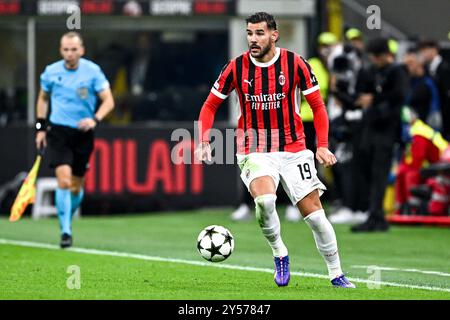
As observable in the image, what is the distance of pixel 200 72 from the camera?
22656 mm

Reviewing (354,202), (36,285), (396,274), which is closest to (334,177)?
(354,202)

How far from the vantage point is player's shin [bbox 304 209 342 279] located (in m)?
10.2

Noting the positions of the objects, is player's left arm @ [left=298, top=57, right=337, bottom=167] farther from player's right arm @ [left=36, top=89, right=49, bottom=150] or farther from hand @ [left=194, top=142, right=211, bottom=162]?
player's right arm @ [left=36, top=89, right=49, bottom=150]

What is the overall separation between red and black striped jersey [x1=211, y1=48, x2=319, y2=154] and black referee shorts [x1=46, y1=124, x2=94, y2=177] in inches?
177

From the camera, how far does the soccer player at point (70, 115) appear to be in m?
14.6

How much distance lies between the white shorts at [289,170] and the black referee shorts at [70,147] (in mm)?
4603

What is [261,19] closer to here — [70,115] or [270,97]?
[270,97]

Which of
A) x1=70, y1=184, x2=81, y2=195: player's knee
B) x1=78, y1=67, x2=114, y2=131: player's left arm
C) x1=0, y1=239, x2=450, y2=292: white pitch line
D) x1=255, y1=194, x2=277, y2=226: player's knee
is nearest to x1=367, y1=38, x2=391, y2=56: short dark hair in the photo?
x1=78, y1=67, x2=114, y2=131: player's left arm

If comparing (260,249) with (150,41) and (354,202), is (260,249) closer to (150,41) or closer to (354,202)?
(354,202)

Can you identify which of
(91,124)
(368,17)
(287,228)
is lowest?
(287,228)

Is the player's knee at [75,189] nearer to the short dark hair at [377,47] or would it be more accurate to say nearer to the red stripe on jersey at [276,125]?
the short dark hair at [377,47]

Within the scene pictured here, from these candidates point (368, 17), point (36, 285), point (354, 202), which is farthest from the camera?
point (368, 17)

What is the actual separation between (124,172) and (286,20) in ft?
12.1
